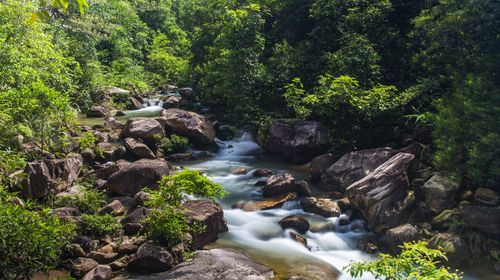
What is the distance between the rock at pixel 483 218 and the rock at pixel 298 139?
676cm

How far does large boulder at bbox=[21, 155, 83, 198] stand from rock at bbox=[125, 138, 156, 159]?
130 inches

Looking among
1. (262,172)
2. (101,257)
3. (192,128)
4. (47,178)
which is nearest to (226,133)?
(192,128)

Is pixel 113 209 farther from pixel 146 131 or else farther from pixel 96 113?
pixel 96 113

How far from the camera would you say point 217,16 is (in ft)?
85.4

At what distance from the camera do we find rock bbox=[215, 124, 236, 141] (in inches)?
775

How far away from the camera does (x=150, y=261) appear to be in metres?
8.15

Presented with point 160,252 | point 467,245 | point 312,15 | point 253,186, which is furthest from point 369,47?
point 160,252

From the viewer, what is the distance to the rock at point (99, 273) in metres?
7.67

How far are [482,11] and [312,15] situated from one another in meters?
8.64

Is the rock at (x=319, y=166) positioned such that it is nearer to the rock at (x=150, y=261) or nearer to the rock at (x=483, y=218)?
the rock at (x=483, y=218)

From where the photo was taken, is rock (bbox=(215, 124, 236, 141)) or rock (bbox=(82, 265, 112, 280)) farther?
rock (bbox=(215, 124, 236, 141))

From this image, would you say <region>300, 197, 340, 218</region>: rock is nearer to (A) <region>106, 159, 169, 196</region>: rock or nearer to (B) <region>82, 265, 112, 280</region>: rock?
(A) <region>106, 159, 169, 196</region>: rock

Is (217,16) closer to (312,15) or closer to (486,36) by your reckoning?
(312,15)

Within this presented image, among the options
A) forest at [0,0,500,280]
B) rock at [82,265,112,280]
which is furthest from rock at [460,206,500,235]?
rock at [82,265,112,280]
